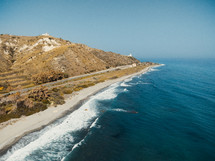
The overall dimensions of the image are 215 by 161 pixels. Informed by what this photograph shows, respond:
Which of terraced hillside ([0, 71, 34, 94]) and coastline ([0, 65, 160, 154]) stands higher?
terraced hillside ([0, 71, 34, 94])

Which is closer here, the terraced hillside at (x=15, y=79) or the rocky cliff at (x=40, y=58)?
the terraced hillside at (x=15, y=79)

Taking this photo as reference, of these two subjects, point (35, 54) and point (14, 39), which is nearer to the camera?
point (35, 54)

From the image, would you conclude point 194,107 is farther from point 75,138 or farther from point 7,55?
point 7,55

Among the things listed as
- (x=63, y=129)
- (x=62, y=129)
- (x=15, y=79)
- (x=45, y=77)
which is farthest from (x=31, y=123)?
(x=15, y=79)

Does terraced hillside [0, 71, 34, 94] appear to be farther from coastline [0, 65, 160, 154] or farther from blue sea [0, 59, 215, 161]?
blue sea [0, 59, 215, 161]

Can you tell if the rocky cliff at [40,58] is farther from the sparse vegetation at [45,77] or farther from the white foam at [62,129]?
the white foam at [62,129]

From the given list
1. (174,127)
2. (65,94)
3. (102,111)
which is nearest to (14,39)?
(65,94)

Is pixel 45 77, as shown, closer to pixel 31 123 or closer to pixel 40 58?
pixel 40 58

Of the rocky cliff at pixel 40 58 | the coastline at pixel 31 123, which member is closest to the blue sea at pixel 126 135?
the coastline at pixel 31 123

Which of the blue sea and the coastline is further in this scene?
the coastline

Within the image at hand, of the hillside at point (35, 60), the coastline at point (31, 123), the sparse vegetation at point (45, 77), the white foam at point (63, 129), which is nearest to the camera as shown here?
the white foam at point (63, 129)

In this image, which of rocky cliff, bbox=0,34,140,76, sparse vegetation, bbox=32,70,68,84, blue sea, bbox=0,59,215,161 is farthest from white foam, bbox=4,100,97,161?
rocky cliff, bbox=0,34,140,76
